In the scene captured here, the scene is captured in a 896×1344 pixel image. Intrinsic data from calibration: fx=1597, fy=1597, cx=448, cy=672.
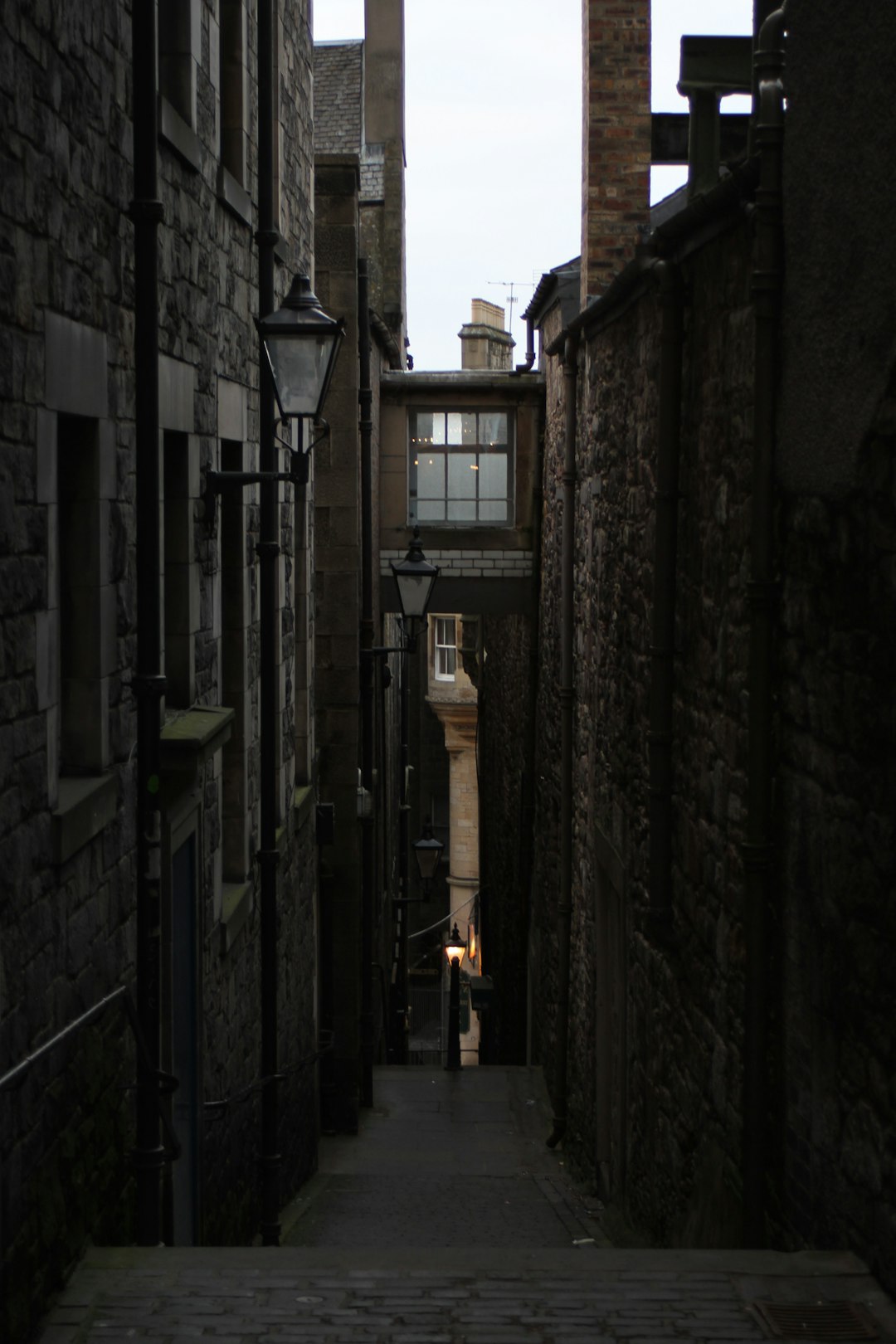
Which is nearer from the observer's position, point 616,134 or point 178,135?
point 178,135

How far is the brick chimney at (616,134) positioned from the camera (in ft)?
40.2

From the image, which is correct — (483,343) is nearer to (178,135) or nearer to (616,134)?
(616,134)

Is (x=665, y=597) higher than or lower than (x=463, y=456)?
lower

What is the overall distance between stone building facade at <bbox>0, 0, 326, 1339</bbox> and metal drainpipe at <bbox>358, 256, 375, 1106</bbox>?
5.01 metres

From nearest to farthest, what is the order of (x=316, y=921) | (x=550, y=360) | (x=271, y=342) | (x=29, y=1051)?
(x=29, y=1051) < (x=271, y=342) < (x=316, y=921) < (x=550, y=360)

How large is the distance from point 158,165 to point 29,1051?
3.54m

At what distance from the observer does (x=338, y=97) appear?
87.1 feet

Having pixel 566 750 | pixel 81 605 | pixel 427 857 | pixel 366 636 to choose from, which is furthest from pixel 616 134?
pixel 427 857

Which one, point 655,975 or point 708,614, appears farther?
point 655,975

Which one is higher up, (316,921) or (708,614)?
(708,614)

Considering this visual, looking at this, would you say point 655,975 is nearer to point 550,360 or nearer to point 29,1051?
point 29,1051

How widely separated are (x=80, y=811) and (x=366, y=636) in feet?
32.0

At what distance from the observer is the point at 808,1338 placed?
4.07 meters

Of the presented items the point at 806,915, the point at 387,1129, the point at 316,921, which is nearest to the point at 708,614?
the point at 806,915
